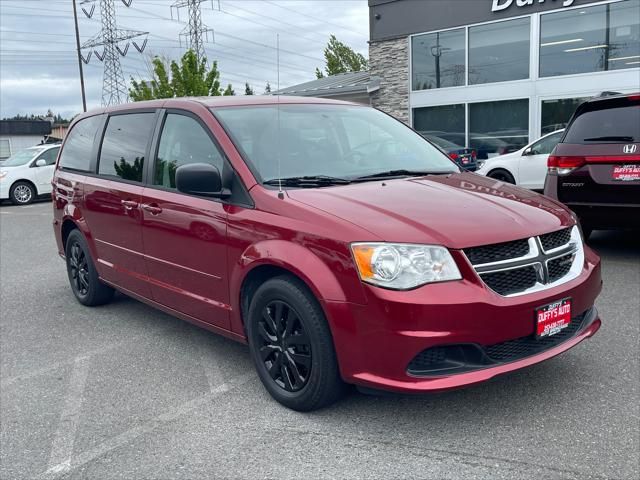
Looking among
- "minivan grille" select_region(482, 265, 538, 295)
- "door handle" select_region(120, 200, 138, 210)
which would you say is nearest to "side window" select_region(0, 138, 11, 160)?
"door handle" select_region(120, 200, 138, 210)

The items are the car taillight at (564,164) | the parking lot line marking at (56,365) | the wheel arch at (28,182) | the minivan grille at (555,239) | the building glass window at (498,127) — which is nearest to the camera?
the minivan grille at (555,239)

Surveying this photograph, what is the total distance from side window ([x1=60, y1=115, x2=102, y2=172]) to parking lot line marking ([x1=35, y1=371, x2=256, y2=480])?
8.87 ft

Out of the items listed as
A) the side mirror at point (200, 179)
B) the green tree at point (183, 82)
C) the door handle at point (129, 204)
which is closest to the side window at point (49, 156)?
the green tree at point (183, 82)

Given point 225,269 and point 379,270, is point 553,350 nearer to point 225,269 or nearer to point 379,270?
point 379,270

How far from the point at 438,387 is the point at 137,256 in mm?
2684

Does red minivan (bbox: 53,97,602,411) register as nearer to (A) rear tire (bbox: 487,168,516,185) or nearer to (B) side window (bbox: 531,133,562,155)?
(B) side window (bbox: 531,133,562,155)

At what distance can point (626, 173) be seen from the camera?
6332mm

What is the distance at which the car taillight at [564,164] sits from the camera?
6.62 m

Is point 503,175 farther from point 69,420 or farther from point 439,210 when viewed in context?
point 69,420

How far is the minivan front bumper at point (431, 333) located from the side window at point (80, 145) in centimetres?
351

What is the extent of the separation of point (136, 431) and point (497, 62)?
17372mm

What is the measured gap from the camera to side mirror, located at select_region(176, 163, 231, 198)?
3803 mm

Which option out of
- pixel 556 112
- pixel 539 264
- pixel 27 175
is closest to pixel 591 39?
pixel 556 112

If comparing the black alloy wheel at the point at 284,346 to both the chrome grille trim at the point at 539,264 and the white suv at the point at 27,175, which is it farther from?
the white suv at the point at 27,175
